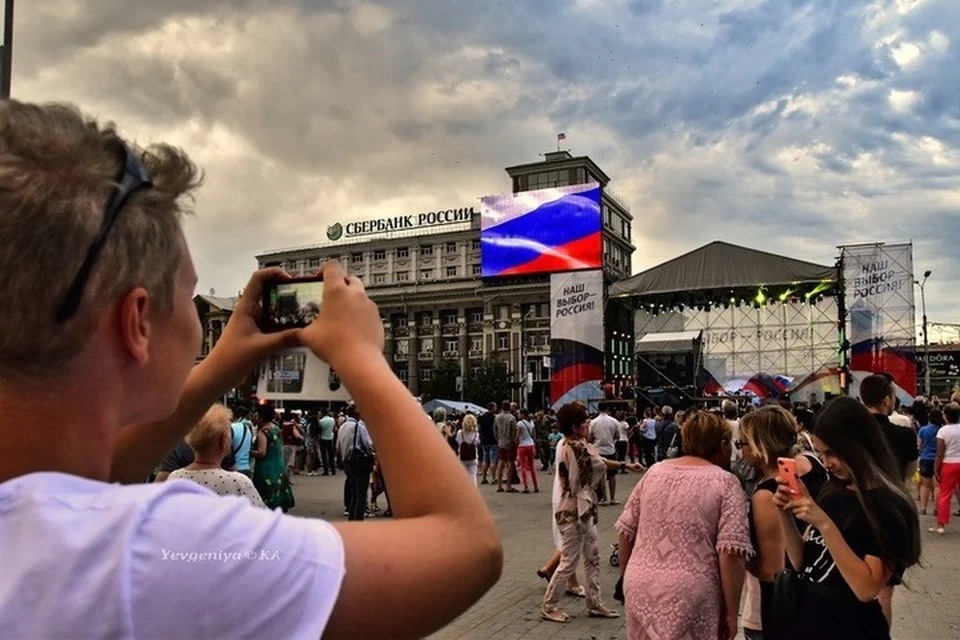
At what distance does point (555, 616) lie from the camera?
697cm

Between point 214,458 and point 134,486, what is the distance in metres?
4.42

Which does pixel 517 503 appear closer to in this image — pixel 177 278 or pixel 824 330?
pixel 177 278

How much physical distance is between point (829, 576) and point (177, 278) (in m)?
3.08

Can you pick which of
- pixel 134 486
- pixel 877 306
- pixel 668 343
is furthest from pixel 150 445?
pixel 668 343

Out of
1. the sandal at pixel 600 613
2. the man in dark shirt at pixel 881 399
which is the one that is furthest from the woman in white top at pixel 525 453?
the man in dark shirt at pixel 881 399

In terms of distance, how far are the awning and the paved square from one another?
26.8 meters

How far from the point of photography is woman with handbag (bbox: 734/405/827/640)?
12.9ft

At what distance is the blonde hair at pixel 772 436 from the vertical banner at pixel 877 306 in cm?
2287

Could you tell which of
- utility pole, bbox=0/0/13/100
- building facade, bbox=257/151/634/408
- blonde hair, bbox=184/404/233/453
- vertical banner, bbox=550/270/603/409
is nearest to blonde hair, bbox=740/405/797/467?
blonde hair, bbox=184/404/233/453

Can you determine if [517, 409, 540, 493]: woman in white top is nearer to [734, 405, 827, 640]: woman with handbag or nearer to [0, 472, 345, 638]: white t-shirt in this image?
[734, 405, 827, 640]: woman with handbag

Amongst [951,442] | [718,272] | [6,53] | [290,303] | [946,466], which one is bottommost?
[946,466]

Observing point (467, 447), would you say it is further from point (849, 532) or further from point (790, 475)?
point (790, 475)

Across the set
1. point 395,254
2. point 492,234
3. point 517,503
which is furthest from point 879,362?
point 395,254

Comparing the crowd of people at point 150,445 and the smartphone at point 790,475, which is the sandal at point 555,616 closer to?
the smartphone at point 790,475
